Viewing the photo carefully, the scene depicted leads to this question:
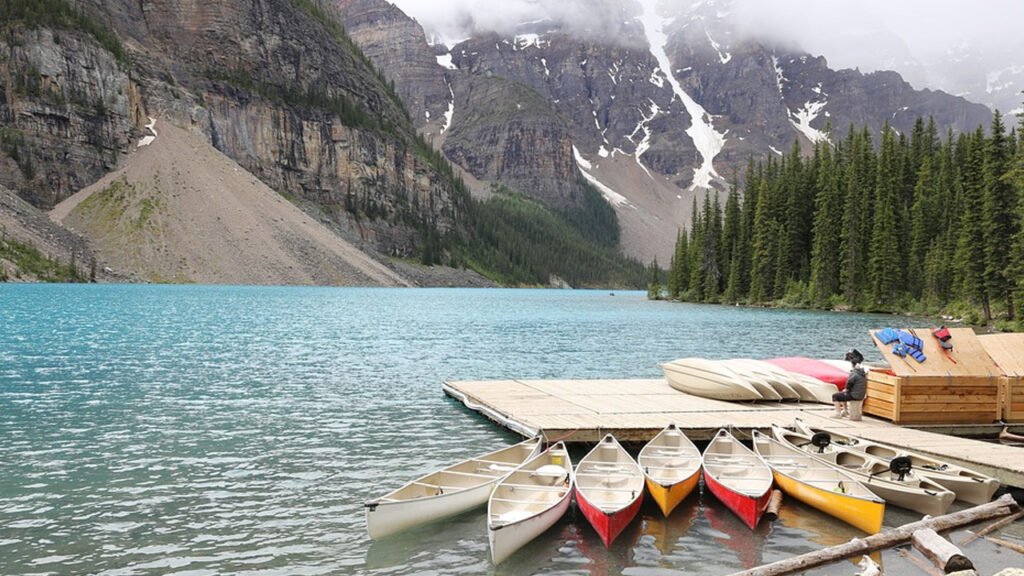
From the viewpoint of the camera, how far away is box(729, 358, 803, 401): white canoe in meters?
26.1

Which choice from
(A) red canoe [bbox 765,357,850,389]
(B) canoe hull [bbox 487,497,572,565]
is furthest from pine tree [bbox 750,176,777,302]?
(B) canoe hull [bbox 487,497,572,565]

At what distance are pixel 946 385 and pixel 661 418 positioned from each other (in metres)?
8.02

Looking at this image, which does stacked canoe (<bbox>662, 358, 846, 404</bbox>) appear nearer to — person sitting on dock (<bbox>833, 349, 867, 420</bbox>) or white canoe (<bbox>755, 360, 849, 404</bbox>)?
white canoe (<bbox>755, 360, 849, 404</bbox>)

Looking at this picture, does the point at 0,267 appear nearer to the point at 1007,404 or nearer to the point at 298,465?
the point at 298,465

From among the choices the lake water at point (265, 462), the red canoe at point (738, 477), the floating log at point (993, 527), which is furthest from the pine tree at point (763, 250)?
the floating log at point (993, 527)

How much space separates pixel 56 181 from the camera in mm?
158000

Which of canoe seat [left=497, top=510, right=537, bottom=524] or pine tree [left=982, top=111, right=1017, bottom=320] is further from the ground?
pine tree [left=982, top=111, right=1017, bottom=320]

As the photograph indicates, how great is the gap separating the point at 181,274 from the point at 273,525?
5681 inches

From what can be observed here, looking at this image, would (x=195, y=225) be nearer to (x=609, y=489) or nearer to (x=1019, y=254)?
(x=1019, y=254)

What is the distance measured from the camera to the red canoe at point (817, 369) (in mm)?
27111

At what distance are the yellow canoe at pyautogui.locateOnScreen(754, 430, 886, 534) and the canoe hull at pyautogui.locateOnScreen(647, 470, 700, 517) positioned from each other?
2.20m

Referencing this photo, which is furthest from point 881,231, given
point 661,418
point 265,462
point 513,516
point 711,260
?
point 513,516

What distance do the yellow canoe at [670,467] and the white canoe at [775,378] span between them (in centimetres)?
789

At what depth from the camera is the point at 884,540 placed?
1230cm
